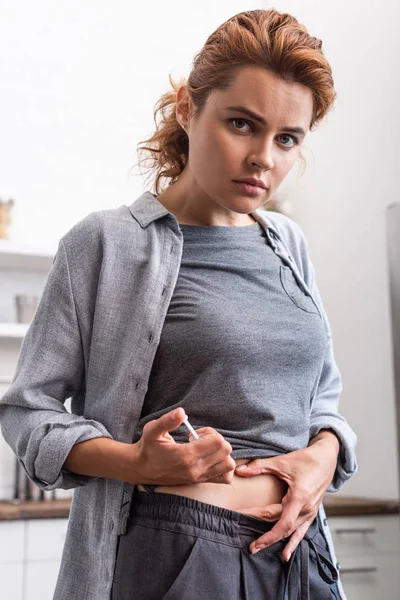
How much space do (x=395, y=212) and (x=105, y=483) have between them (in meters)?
1.79

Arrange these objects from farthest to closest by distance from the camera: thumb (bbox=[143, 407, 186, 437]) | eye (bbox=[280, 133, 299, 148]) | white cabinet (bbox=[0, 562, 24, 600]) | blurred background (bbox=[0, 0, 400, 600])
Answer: blurred background (bbox=[0, 0, 400, 600])
white cabinet (bbox=[0, 562, 24, 600])
eye (bbox=[280, 133, 299, 148])
thumb (bbox=[143, 407, 186, 437])

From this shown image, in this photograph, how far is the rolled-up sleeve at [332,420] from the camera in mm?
1058

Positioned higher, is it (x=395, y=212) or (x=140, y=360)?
(x=395, y=212)

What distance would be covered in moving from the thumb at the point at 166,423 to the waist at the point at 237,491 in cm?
15

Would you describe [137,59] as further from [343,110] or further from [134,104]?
[343,110]

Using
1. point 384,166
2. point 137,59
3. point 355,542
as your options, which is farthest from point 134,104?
point 355,542

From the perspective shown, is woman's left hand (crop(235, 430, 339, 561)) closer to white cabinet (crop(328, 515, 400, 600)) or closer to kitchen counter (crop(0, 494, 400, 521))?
kitchen counter (crop(0, 494, 400, 521))

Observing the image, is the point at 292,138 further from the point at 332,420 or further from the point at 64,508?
the point at 64,508

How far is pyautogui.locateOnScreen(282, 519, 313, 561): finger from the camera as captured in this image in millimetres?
913

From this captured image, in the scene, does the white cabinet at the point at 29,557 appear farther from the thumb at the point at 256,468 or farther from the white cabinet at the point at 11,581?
the thumb at the point at 256,468

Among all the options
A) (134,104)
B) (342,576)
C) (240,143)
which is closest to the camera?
(240,143)

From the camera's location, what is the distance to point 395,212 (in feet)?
8.29

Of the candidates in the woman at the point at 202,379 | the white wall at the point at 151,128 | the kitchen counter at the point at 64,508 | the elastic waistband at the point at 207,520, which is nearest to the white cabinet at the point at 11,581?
the kitchen counter at the point at 64,508

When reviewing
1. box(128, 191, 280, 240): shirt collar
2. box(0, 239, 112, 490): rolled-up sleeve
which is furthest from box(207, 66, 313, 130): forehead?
box(0, 239, 112, 490): rolled-up sleeve
